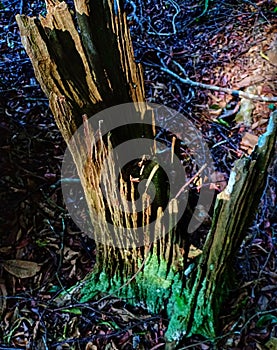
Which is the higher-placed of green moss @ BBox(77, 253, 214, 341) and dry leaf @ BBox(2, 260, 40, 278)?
dry leaf @ BBox(2, 260, 40, 278)

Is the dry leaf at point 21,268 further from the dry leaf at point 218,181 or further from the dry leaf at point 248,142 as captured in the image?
the dry leaf at point 248,142

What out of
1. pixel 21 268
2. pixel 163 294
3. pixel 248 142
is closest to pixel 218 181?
pixel 248 142

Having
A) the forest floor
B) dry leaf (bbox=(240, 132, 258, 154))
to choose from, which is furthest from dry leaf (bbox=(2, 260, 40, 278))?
dry leaf (bbox=(240, 132, 258, 154))

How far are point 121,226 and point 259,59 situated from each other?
→ 7.71 ft

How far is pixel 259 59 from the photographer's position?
3.29 m

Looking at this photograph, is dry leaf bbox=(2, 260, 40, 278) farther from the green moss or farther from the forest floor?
the green moss

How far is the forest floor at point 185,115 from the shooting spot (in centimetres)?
182

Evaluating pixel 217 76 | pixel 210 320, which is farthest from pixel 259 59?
pixel 210 320

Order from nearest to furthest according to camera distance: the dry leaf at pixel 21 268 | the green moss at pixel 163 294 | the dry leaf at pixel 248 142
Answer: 1. the green moss at pixel 163 294
2. the dry leaf at pixel 21 268
3. the dry leaf at pixel 248 142

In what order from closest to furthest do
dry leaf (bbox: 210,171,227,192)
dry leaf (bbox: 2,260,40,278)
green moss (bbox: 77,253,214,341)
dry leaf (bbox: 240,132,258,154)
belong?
green moss (bbox: 77,253,214,341) → dry leaf (bbox: 2,260,40,278) → dry leaf (bbox: 210,171,227,192) → dry leaf (bbox: 240,132,258,154)

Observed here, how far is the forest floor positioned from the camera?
1821 mm

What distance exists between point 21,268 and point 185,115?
171 centimetres

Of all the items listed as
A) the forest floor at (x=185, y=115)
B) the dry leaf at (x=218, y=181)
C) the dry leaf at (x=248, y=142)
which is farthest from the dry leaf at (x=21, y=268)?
the dry leaf at (x=248, y=142)

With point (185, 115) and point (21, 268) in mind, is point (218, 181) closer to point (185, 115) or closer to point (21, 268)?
point (185, 115)
